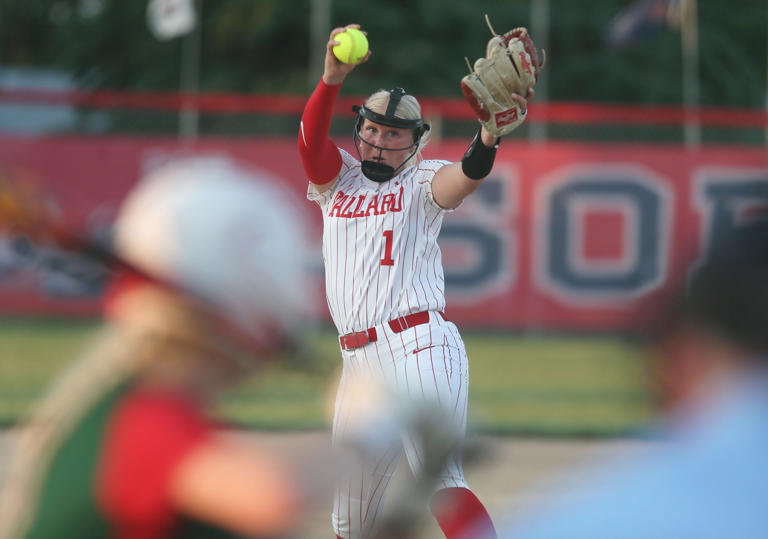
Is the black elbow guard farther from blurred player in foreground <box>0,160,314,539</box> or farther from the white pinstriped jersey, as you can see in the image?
blurred player in foreground <box>0,160,314,539</box>

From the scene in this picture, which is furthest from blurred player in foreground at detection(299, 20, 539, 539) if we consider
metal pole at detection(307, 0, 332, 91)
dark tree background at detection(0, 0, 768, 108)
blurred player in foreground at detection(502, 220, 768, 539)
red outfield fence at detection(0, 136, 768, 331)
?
dark tree background at detection(0, 0, 768, 108)

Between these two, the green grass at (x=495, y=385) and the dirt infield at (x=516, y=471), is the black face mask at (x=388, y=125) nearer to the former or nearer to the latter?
the dirt infield at (x=516, y=471)

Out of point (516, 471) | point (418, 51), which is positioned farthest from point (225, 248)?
point (418, 51)

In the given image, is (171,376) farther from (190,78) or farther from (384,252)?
(190,78)

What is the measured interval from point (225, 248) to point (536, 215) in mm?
11854

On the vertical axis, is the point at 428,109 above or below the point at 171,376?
above

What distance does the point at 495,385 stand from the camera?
10250 mm

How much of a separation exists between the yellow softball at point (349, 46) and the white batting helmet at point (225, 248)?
2.07m

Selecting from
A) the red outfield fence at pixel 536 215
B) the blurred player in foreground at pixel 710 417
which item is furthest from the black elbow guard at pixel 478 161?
→ the red outfield fence at pixel 536 215

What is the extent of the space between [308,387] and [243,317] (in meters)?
8.24

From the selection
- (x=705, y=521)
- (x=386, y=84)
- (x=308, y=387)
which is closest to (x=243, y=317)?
(x=705, y=521)

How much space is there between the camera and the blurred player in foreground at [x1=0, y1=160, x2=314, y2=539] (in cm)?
182

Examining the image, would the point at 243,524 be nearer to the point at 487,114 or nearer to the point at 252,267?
the point at 252,267

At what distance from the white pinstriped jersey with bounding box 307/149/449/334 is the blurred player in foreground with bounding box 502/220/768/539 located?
2.49 meters
